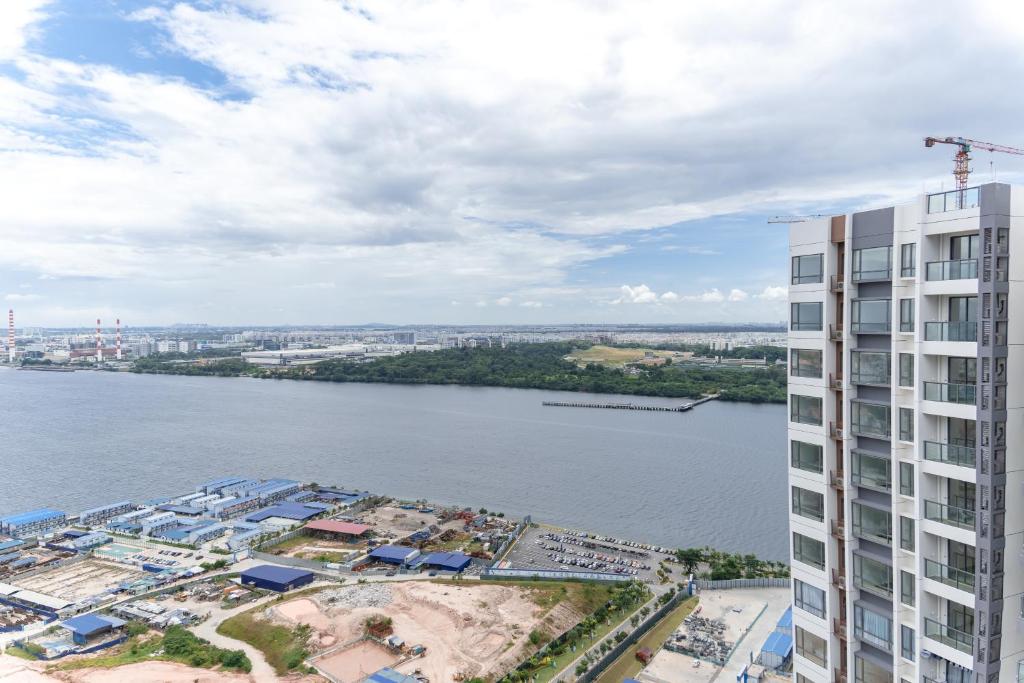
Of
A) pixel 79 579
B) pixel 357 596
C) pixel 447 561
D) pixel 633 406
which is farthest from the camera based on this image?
pixel 633 406

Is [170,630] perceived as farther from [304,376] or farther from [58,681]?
[304,376]

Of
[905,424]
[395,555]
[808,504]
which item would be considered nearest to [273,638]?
[395,555]

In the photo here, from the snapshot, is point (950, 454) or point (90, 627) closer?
point (950, 454)

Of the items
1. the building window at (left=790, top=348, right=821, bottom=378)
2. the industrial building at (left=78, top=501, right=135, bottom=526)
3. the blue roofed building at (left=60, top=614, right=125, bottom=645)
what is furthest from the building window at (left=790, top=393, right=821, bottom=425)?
the industrial building at (left=78, top=501, right=135, bottom=526)

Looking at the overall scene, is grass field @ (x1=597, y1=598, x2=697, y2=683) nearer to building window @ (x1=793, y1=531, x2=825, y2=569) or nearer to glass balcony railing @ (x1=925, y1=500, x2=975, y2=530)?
building window @ (x1=793, y1=531, x2=825, y2=569)

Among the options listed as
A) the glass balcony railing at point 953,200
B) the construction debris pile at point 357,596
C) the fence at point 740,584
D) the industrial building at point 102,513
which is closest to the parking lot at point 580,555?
the fence at point 740,584

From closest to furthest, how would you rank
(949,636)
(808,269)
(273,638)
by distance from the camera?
(949,636)
(808,269)
(273,638)

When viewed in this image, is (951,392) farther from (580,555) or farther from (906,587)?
(580,555)

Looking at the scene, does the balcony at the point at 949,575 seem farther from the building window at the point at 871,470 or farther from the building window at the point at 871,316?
the building window at the point at 871,316
